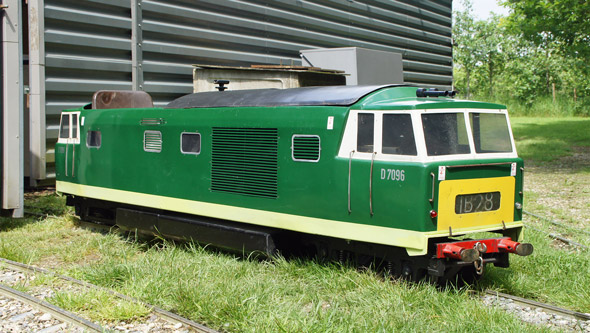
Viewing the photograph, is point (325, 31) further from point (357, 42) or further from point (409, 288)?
point (409, 288)

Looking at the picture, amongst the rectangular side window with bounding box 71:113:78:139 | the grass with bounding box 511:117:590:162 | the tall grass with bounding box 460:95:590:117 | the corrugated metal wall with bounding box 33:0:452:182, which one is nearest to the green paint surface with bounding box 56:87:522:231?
the rectangular side window with bounding box 71:113:78:139

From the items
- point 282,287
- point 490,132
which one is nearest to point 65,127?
point 282,287

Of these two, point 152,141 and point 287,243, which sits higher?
point 152,141

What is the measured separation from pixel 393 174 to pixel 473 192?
2.65 feet

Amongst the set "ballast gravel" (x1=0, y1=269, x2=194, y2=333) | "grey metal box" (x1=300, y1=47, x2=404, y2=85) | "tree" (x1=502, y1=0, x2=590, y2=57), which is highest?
"tree" (x1=502, y1=0, x2=590, y2=57)

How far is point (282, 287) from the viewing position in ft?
19.6

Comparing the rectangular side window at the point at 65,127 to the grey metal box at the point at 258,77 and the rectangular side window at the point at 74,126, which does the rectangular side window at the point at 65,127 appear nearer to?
the rectangular side window at the point at 74,126

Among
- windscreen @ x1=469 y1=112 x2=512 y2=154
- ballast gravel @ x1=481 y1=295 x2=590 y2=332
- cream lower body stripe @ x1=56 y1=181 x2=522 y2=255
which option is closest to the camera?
ballast gravel @ x1=481 y1=295 x2=590 y2=332

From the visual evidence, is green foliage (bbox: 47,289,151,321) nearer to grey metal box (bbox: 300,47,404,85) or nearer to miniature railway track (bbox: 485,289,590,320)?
miniature railway track (bbox: 485,289,590,320)

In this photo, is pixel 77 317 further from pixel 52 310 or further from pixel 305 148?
pixel 305 148

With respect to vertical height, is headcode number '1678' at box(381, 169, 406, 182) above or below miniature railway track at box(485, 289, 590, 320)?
above

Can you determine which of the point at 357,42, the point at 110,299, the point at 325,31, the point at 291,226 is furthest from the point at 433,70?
the point at 110,299

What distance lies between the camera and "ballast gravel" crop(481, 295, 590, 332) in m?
5.27

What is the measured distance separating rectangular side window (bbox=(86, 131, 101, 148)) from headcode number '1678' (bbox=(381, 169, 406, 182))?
15.7ft
